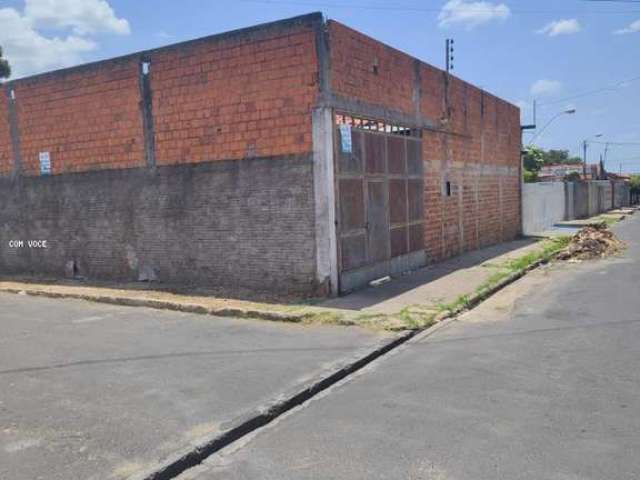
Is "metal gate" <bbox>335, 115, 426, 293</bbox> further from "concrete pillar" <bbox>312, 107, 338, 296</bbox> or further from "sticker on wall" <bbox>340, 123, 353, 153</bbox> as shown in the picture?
"concrete pillar" <bbox>312, 107, 338, 296</bbox>

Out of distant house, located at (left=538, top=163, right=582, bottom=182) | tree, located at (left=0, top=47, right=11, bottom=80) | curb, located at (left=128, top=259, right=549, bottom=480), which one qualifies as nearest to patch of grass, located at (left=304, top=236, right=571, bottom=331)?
curb, located at (left=128, top=259, right=549, bottom=480)

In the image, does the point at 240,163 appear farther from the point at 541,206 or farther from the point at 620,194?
the point at 620,194

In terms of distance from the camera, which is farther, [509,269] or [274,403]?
[509,269]

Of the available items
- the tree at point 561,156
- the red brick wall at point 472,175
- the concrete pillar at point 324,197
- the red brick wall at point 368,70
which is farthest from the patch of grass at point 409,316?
the tree at point 561,156

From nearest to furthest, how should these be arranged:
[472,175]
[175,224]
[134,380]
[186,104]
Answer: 1. [134,380]
2. [186,104]
3. [175,224]
4. [472,175]

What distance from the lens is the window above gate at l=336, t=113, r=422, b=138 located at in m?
11.0

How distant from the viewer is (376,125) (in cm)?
1221

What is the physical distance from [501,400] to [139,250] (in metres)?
9.31

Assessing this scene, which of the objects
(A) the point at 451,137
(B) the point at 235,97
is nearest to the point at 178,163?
(B) the point at 235,97

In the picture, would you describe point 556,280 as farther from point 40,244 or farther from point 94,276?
point 40,244

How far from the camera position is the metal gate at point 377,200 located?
1070 centimetres

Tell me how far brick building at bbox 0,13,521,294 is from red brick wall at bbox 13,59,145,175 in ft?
0.11

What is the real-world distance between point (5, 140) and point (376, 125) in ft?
30.5

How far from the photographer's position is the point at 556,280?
12664 millimetres
